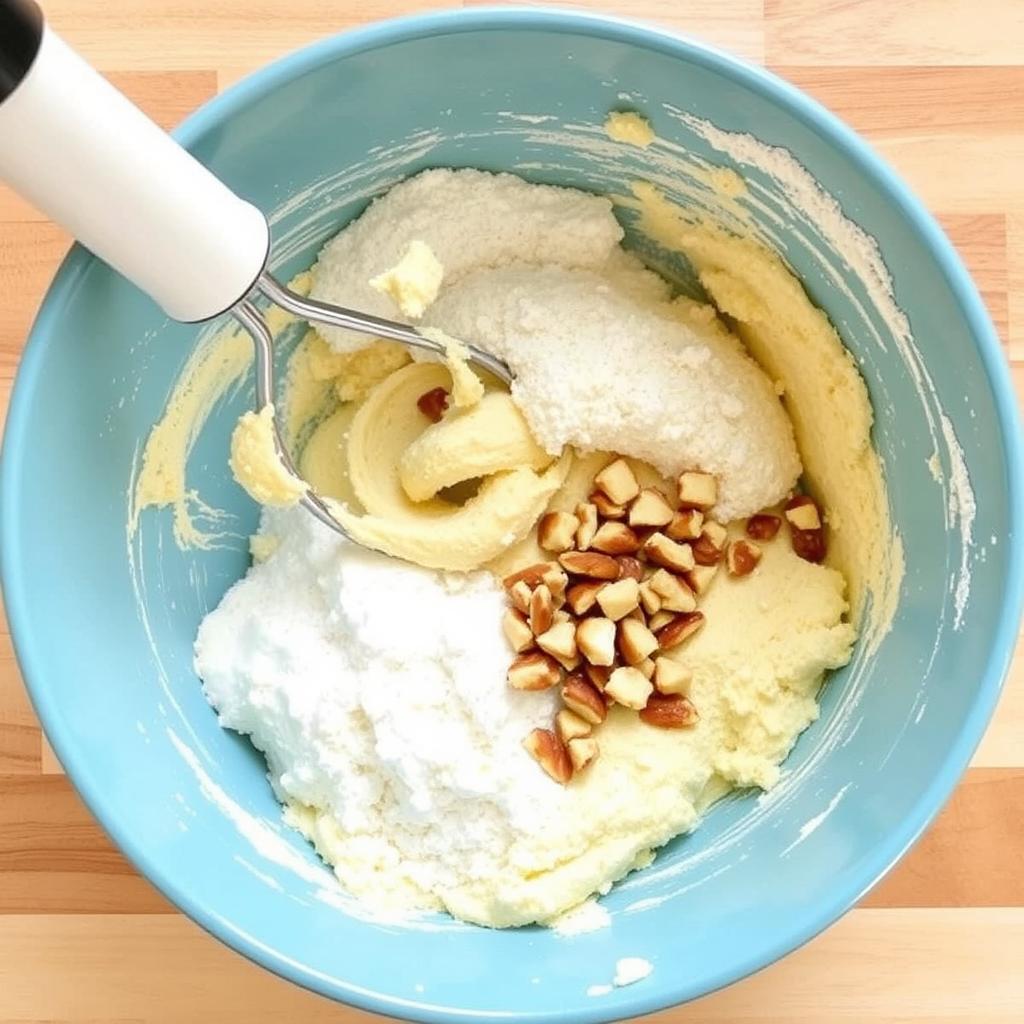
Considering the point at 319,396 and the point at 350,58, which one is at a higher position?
the point at 350,58

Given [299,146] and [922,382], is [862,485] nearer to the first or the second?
[922,382]

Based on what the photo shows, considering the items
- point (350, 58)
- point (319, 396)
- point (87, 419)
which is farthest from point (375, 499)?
point (350, 58)

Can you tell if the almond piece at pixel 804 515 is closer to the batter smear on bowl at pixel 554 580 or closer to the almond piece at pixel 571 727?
the batter smear on bowl at pixel 554 580

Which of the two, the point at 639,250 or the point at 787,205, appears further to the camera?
the point at 639,250

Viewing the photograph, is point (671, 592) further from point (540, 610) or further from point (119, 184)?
point (119, 184)

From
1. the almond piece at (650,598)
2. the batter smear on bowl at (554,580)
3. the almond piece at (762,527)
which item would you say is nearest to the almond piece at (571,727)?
the batter smear on bowl at (554,580)

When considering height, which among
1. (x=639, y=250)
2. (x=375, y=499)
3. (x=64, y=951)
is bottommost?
(x=64, y=951)

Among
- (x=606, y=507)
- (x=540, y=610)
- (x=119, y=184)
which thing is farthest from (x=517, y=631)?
(x=119, y=184)
